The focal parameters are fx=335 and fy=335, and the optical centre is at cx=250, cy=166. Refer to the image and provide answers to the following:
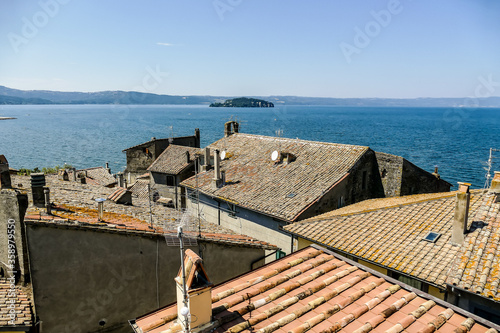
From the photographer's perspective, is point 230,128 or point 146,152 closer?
point 230,128

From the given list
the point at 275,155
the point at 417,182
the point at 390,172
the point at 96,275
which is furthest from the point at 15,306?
the point at 417,182

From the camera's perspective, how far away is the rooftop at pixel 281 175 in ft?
66.7

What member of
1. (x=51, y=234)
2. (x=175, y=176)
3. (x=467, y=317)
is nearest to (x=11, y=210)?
(x=51, y=234)

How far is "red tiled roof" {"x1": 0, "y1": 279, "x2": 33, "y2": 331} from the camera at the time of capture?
934 centimetres

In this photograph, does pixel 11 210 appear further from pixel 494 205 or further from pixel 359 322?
pixel 494 205

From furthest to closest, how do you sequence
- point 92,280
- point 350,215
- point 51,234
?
point 350,215
point 92,280
point 51,234

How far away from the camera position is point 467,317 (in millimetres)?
7273

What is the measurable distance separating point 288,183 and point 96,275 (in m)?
14.3

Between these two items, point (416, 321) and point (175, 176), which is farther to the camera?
point (175, 176)

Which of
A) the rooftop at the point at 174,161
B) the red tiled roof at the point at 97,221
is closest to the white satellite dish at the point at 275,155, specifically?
the rooftop at the point at 174,161

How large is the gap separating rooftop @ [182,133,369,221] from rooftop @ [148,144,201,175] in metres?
5.79

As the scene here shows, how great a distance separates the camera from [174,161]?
35.2 metres

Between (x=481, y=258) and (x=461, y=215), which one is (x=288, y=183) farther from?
(x=481, y=258)

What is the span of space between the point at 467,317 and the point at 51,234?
10827 mm
